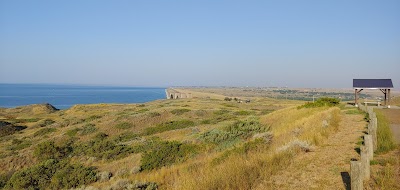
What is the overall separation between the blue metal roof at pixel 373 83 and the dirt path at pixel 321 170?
979 inches

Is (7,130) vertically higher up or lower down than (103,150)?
lower down

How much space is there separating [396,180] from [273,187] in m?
2.97

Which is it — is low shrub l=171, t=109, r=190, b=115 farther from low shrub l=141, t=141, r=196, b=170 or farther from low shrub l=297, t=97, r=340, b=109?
low shrub l=141, t=141, r=196, b=170

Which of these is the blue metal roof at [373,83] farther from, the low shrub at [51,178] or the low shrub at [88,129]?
the low shrub at [51,178]

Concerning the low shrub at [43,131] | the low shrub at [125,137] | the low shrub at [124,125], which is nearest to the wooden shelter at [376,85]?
the low shrub at [125,137]

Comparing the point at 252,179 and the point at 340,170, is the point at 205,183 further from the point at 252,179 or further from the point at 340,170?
the point at 340,170

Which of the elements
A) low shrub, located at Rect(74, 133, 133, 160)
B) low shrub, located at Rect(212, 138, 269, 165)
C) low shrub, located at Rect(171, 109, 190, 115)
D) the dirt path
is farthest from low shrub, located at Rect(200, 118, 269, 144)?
low shrub, located at Rect(171, 109, 190, 115)

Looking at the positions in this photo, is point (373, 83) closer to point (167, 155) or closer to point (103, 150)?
point (167, 155)

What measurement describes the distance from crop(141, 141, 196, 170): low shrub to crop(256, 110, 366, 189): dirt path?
821 cm

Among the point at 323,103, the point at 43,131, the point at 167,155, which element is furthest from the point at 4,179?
the point at 323,103

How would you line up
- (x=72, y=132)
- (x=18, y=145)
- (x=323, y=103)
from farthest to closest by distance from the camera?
(x=72, y=132) → (x=323, y=103) → (x=18, y=145)

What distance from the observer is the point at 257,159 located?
10.2 m

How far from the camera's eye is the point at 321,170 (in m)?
9.16

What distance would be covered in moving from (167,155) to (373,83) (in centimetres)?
2788
